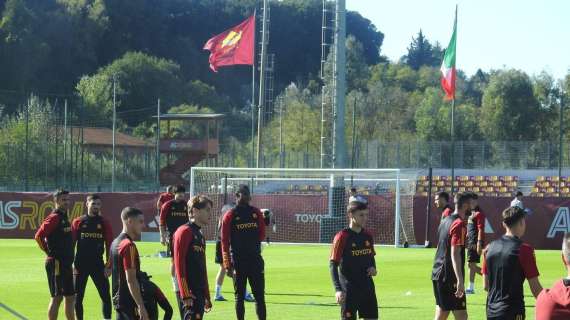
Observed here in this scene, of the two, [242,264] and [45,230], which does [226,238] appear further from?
[45,230]

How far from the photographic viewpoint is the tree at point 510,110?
86.4 metres

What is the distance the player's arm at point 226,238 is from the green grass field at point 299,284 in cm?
187

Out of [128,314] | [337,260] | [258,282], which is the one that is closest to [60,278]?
[258,282]

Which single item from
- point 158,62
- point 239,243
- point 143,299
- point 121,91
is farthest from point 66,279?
point 158,62

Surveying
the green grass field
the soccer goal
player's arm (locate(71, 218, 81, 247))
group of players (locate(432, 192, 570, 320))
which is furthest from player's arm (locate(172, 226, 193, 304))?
the soccer goal

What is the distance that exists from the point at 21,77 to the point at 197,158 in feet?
140

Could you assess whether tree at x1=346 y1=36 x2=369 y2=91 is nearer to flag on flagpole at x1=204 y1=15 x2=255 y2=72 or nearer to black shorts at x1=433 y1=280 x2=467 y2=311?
flag on flagpole at x1=204 y1=15 x2=255 y2=72

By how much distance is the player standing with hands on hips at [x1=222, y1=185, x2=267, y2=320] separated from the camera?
15.2 metres

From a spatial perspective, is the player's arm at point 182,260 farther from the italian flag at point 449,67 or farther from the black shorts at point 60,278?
the italian flag at point 449,67

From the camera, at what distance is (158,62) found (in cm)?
11625

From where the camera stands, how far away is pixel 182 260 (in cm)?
1134

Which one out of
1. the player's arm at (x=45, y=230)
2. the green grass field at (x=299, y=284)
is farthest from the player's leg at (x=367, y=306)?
the player's arm at (x=45, y=230)

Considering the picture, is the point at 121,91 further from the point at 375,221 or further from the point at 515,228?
the point at 515,228

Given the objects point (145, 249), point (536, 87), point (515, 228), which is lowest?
point (145, 249)
